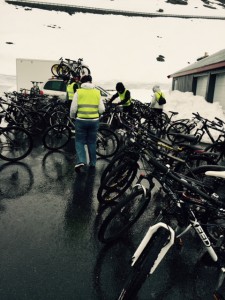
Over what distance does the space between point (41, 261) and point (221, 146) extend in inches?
210

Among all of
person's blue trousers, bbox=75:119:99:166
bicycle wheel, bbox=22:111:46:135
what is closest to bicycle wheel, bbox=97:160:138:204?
person's blue trousers, bbox=75:119:99:166

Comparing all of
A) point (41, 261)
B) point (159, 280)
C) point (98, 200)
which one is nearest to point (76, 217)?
point (98, 200)

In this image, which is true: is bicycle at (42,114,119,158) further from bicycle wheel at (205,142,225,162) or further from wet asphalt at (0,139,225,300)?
bicycle wheel at (205,142,225,162)

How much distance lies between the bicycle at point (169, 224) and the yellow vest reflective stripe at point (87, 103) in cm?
289

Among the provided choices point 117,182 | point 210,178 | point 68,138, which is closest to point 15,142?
point 68,138

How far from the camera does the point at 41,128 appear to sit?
32.0 ft

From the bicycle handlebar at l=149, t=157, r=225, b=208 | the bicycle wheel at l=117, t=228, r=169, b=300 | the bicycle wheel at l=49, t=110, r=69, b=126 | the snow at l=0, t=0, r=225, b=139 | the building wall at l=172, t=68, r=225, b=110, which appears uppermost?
the snow at l=0, t=0, r=225, b=139

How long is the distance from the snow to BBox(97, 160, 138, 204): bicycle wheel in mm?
25044

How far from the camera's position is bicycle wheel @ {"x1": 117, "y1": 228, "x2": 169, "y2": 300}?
99.6 inches

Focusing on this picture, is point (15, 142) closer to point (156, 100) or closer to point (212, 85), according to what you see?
point (156, 100)

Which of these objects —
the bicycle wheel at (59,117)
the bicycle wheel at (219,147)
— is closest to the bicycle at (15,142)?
the bicycle wheel at (59,117)

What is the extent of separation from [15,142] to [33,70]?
38.7ft

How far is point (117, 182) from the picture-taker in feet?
15.1

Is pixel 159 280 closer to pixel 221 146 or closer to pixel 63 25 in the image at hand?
pixel 221 146
